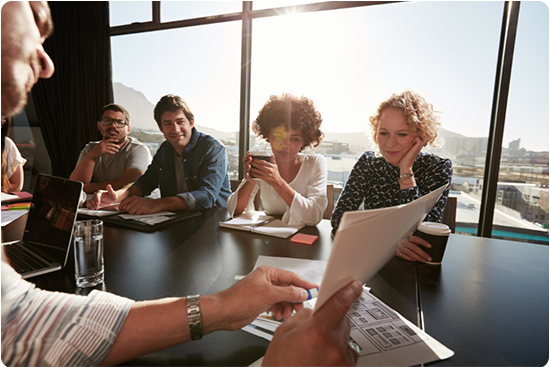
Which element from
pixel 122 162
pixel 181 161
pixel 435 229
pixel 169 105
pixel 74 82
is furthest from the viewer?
pixel 74 82

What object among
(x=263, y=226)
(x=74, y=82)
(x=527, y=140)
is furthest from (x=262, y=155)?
(x=74, y=82)

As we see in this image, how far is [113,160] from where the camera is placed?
288cm

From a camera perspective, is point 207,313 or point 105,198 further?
point 105,198

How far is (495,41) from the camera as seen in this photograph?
90.9 inches

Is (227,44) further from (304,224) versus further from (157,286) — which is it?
(157,286)

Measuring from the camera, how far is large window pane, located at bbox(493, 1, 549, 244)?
2197 millimetres

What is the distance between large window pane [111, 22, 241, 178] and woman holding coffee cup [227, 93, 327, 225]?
4.21 ft

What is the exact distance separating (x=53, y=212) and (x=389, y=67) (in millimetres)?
2701

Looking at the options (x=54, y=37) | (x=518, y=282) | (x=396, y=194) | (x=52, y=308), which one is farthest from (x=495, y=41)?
(x=54, y=37)

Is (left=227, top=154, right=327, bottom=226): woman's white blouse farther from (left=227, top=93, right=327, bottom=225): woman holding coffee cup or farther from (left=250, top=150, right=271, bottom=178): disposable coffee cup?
(left=250, top=150, right=271, bottom=178): disposable coffee cup

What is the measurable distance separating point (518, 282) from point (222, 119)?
2.97m

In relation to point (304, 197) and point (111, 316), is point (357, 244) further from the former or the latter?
point (304, 197)

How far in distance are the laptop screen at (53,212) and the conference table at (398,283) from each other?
0.11 metres

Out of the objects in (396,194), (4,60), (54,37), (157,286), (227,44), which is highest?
(54,37)
